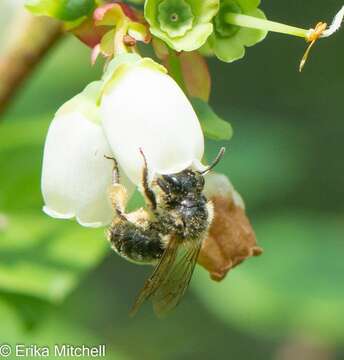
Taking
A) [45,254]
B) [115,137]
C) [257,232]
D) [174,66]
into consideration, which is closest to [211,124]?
[174,66]

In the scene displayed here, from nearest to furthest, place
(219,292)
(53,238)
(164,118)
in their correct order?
1. (164,118)
2. (53,238)
3. (219,292)

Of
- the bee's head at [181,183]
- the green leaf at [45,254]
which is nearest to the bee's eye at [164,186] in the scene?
the bee's head at [181,183]

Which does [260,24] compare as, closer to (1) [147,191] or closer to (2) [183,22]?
(2) [183,22]

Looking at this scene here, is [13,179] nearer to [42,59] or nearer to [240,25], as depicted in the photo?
[42,59]

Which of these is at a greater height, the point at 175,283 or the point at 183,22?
the point at 183,22

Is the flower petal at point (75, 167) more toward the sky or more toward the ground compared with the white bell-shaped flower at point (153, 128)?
more toward the ground

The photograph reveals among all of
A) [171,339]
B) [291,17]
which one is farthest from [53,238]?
[291,17]

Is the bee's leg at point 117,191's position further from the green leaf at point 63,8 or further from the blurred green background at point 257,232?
the blurred green background at point 257,232
